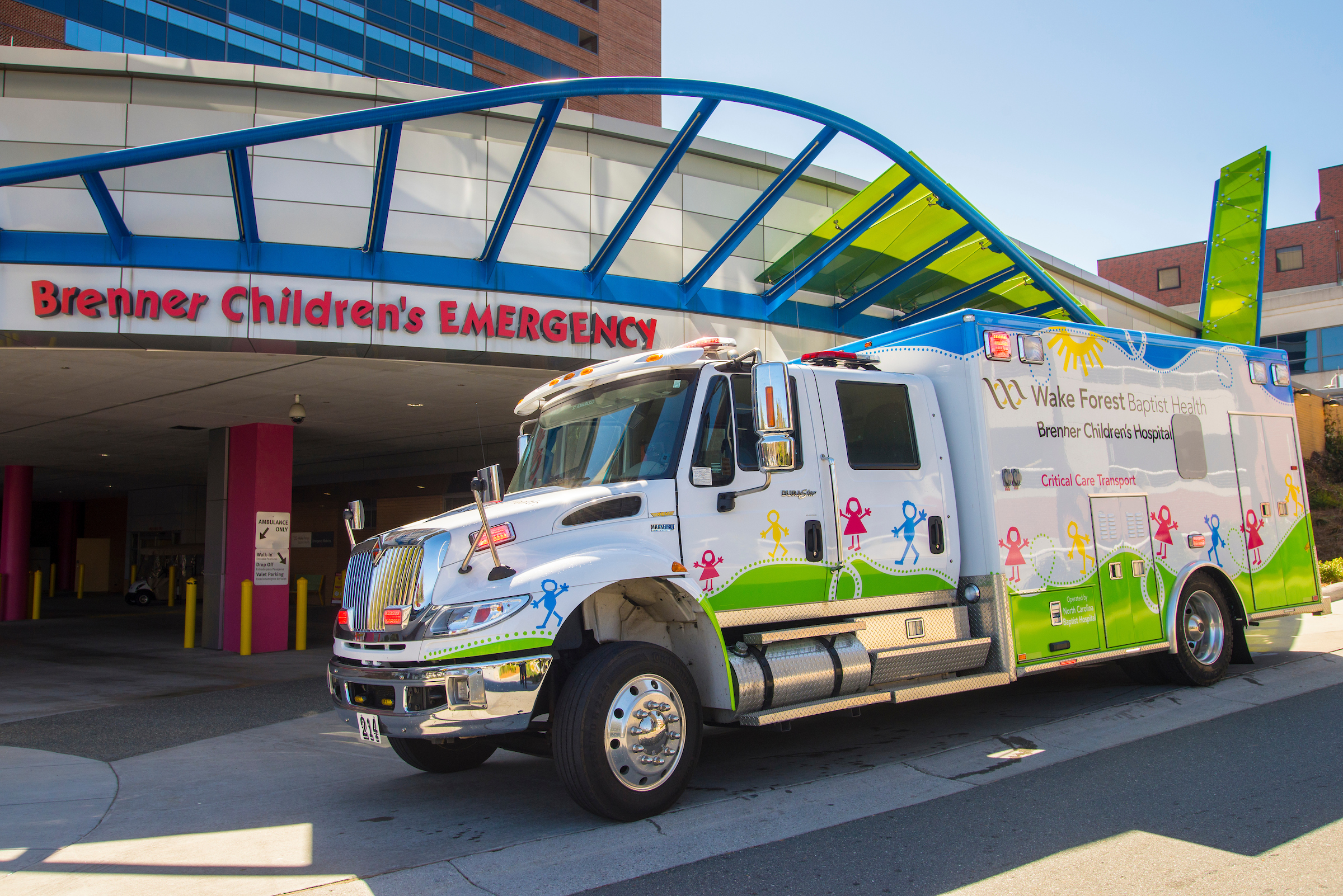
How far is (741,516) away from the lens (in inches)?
229

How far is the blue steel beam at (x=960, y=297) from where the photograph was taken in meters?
14.7

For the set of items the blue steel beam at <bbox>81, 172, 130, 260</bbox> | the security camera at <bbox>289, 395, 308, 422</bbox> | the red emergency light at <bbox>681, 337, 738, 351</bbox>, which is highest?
the blue steel beam at <bbox>81, 172, 130, 260</bbox>

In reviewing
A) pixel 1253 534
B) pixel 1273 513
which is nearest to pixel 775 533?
pixel 1253 534

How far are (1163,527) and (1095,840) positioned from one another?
3.98 meters

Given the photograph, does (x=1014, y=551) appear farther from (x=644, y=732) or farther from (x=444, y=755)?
(x=444, y=755)

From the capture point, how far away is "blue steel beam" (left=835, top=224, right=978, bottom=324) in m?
13.4

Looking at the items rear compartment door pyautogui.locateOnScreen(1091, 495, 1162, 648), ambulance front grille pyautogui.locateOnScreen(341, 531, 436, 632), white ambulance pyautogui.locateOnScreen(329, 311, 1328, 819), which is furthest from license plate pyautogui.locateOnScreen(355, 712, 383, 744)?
rear compartment door pyautogui.locateOnScreen(1091, 495, 1162, 648)

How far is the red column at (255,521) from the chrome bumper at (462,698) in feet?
37.6

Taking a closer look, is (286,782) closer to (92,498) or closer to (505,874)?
(505,874)

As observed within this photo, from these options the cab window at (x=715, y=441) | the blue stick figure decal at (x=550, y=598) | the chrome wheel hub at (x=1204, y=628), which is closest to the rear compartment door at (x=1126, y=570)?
the chrome wheel hub at (x=1204, y=628)

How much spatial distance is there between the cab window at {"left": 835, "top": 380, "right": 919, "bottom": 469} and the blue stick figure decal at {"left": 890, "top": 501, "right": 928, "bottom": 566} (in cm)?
28

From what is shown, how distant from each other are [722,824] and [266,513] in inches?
496

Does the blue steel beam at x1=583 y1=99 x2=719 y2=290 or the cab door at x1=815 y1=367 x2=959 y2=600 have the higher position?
the blue steel beam at x1=583 y1=99 x2=719 y2=290

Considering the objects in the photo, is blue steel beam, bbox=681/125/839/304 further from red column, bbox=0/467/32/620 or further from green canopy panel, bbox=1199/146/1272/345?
red column, bbox=0/467/32/620
